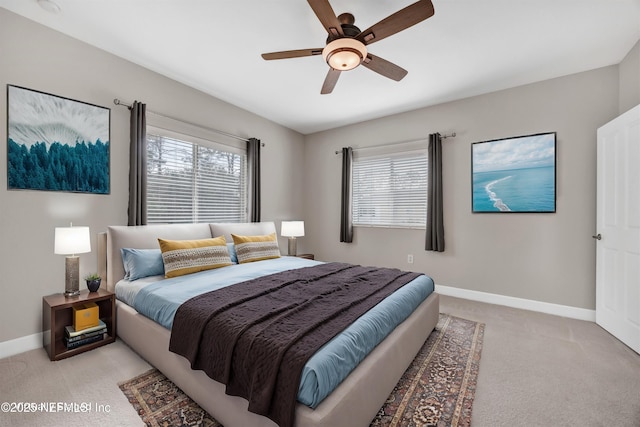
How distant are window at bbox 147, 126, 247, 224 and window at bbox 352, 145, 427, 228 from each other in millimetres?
1995

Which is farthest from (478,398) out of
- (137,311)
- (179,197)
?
(179,197)

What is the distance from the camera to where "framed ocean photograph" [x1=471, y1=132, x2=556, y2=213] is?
129 inches

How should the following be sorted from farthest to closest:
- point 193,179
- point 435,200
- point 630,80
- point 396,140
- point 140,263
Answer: point 396,140 → point 435,200 → point 193,179 → point 630,80 → point 140,263

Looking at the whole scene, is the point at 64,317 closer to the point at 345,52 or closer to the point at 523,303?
the point at 345,52

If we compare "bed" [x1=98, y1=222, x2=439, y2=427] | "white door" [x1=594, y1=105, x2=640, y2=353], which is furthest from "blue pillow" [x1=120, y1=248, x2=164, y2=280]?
"white door" [x1=594, y1=105, x2=640, y2=353]

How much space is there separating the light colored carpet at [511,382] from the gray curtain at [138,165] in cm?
129

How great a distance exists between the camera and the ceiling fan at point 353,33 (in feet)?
5.57

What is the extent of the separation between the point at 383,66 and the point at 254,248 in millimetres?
2448

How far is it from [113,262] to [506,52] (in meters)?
4.43

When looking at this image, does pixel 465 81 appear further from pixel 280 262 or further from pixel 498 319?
pixel 280 262

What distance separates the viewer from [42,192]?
2414mm

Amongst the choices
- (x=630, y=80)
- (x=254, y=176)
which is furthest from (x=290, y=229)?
(x=630, y=80)

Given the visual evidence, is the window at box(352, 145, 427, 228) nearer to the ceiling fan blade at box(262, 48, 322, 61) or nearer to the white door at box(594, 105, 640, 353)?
the white door at box(594, 105, 640, 353)

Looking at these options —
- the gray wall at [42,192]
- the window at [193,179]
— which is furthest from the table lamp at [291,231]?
the gray wall at [42,192]
